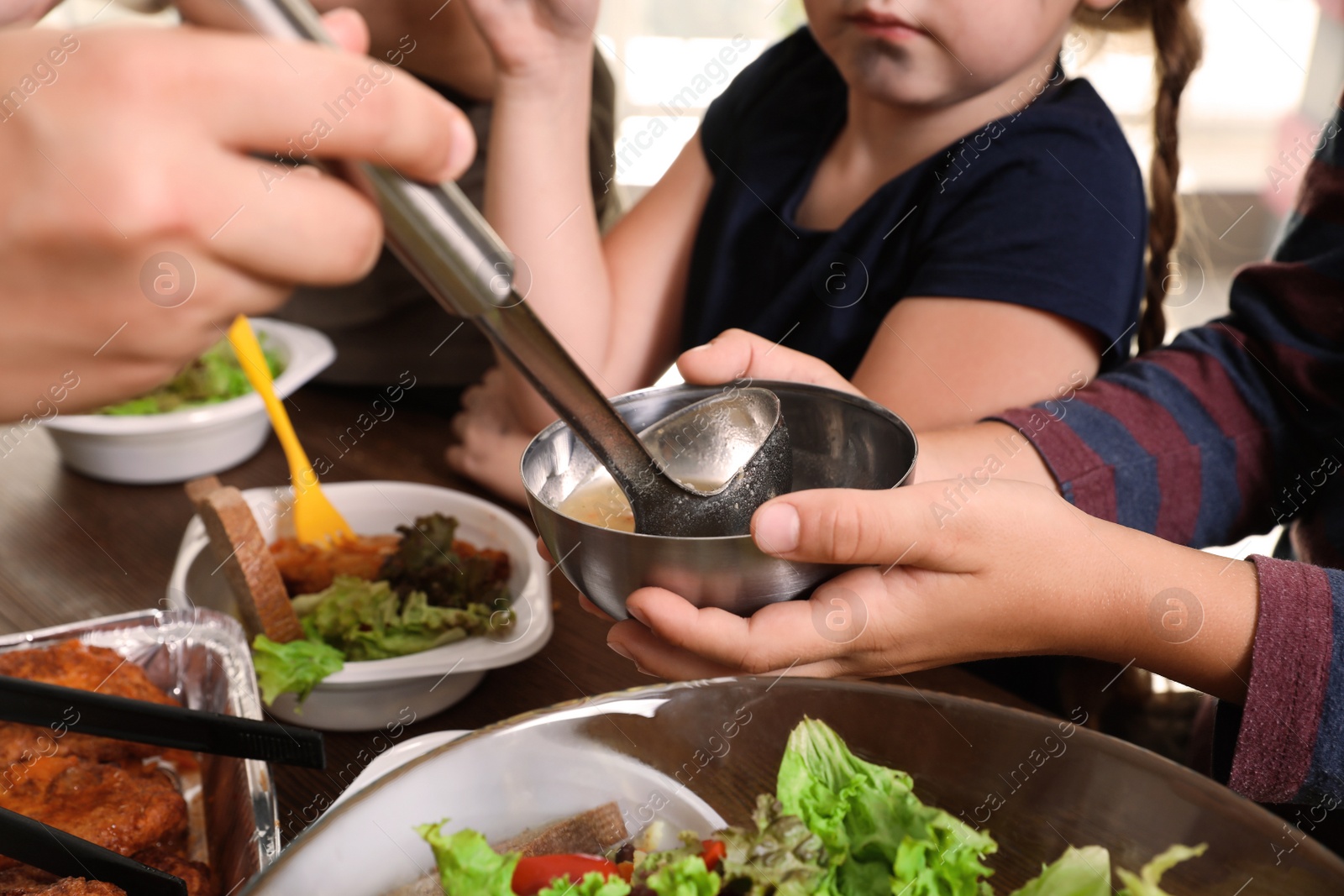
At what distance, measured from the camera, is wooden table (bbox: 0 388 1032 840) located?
0.78 metres

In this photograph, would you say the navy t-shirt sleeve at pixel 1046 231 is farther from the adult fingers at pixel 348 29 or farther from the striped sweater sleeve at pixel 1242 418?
the adult fingers at pixel 348 29

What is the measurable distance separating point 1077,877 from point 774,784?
0.51 ft

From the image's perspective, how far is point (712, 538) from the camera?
1.72 ft

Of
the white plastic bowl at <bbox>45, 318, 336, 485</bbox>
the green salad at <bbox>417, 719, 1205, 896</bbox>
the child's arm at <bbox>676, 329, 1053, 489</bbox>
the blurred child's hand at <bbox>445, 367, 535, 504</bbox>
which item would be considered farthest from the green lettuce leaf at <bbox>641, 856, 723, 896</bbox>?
the white plastic bowl at <bbox>45, 318, 336, 485</bbox>

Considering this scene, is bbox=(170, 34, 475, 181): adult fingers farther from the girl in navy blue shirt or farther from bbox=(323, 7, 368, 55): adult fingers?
the girl in navy blue shirt

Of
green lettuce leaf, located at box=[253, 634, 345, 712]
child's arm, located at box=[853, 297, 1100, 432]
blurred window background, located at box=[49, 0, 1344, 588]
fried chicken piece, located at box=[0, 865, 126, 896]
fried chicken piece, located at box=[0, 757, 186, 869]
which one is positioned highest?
fried chicken piece, located at box=[0, 865, 126, 896]

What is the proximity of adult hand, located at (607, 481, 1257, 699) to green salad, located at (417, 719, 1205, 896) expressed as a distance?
92 millimetres

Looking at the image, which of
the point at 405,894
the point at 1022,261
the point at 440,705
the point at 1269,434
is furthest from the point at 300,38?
the point at 1269,434

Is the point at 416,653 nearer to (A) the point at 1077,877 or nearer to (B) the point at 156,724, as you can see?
(B) the point at 156,724

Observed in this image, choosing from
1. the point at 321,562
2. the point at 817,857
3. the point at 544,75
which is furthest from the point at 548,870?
the point at 544,75

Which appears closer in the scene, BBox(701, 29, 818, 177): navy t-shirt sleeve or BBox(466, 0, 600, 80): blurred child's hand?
BBox(466, 0, 600, 80): blurred child's hand

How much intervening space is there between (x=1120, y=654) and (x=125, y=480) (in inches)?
43.4

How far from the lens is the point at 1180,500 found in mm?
912

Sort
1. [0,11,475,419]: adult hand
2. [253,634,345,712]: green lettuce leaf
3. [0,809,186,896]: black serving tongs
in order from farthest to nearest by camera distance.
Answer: [253,634,345,712]: green lettuce leaf
[0,809,186,896]: black serving tongs
[0,11,475,419]: adult hand
